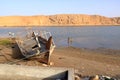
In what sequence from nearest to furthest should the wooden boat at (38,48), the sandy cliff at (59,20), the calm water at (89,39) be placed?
the wooden boat at (38,48) → the calm water at (89,39) → the sandy cliff at (59,20)

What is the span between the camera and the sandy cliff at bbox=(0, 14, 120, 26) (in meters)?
173

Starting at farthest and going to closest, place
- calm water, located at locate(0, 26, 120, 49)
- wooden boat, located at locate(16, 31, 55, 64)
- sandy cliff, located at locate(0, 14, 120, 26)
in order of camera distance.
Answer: sandy cliff, located at locate(0, 14, 120, 26) → calm water, located at locate(0, 26, 120, 49) → wooden boat, located at locate(16, 31, 55, 64)

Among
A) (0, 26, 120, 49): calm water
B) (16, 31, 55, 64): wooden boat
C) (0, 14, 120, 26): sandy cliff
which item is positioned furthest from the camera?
(0, 14, 120, 26): sandy cliff

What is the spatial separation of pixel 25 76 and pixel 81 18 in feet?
565

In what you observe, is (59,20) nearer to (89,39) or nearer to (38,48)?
(89,39)

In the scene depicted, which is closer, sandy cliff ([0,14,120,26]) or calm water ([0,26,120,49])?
calm water ([0,26,120,49])

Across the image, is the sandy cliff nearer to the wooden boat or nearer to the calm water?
the calm water

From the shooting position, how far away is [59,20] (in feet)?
569

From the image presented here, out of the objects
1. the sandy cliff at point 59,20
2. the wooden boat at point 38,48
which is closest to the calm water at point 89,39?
the wooden boat at point 38,48

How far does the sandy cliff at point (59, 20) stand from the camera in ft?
567

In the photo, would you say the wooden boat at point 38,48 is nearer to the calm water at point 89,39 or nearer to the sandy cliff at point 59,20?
the calm water at point 89,39

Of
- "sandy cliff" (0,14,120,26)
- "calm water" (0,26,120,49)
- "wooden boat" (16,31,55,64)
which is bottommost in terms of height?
"sandy cliff" (0,14,120,26)

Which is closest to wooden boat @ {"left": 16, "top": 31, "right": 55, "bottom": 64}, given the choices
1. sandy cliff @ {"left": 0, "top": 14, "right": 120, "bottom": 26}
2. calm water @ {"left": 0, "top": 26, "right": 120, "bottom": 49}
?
calm water @ {"left": 0, "top": 26, "right": 120, "bottom": 49}

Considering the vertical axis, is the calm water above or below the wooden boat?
below
